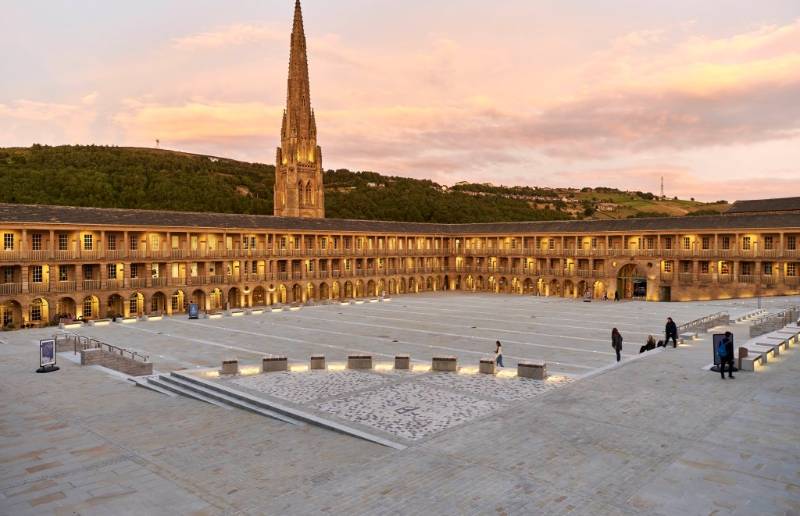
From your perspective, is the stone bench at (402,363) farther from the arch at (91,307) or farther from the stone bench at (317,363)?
the arch at (91,307)

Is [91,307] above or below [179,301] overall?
above

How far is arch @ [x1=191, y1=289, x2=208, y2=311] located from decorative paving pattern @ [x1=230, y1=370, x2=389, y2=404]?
3574 cm

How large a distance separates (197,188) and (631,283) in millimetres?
77893

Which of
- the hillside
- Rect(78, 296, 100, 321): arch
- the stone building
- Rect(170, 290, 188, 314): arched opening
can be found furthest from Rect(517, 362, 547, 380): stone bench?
the hillside

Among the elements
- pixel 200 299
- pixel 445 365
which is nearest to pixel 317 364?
pixel 445 365

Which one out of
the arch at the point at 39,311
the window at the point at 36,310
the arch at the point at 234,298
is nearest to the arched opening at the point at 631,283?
the arch at the point at 234,298

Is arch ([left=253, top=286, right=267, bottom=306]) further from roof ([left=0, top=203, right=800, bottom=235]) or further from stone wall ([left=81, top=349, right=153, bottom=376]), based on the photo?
stone wall ([left=81, top=349, right=153, bottom=376])

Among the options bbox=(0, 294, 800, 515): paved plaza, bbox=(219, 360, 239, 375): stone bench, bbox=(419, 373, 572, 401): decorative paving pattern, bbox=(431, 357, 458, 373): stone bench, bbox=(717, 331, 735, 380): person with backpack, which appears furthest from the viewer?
bbox=(431, 357, 458, 373): stone bench

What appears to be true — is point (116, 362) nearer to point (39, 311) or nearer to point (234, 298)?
point (39, 311)

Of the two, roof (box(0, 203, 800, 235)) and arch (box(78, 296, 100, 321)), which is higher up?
roof (box(0, 203, 800, 235))

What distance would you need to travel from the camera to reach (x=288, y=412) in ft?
53.3

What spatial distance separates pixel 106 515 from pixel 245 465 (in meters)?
3.04

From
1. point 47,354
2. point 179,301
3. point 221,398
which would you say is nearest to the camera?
point 221,398

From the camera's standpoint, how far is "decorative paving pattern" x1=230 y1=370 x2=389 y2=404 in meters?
18.8
